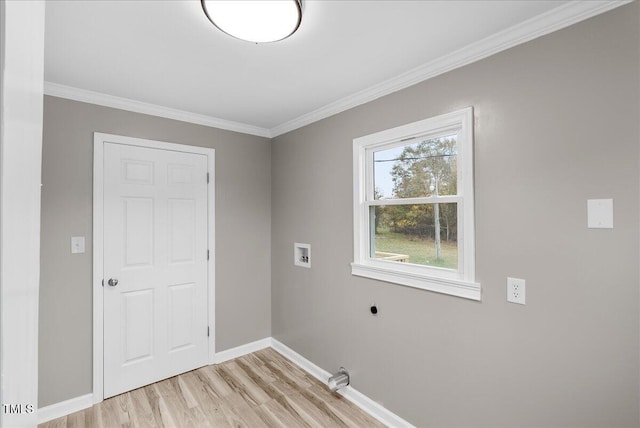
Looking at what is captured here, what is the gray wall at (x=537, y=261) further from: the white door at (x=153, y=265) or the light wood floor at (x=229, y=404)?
the white door at (x=153, y=265)

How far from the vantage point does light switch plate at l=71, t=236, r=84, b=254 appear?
228 cm

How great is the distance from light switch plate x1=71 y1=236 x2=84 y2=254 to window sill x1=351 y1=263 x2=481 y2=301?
80.3 inches

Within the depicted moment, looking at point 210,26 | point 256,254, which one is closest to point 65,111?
point 210,26

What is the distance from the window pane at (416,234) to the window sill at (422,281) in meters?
0.12

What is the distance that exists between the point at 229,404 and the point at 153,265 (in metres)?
1.28

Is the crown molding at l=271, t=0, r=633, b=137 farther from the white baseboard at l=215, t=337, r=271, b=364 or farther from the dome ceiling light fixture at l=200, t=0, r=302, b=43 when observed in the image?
the white baseboard at l=215, t=337, r=271, b=364

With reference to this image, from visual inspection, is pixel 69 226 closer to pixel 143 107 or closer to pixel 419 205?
pixel 143 107

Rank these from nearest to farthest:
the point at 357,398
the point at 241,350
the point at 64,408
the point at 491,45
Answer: the point at 491,45 → the point at 64,408 → the point at 357,398 → the point at 241,350

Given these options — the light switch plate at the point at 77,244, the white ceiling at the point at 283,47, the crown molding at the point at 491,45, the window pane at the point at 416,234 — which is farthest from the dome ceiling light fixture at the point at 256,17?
the light switch plate at the point at 77,244

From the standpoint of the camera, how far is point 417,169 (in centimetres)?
210

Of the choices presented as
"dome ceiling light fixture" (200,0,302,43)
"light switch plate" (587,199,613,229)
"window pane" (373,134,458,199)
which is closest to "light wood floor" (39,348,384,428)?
"window pane" (373,134,458,199)

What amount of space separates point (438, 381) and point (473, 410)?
8.8 inches

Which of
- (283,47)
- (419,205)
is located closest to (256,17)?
(283,47)

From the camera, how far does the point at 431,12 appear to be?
1457mm
